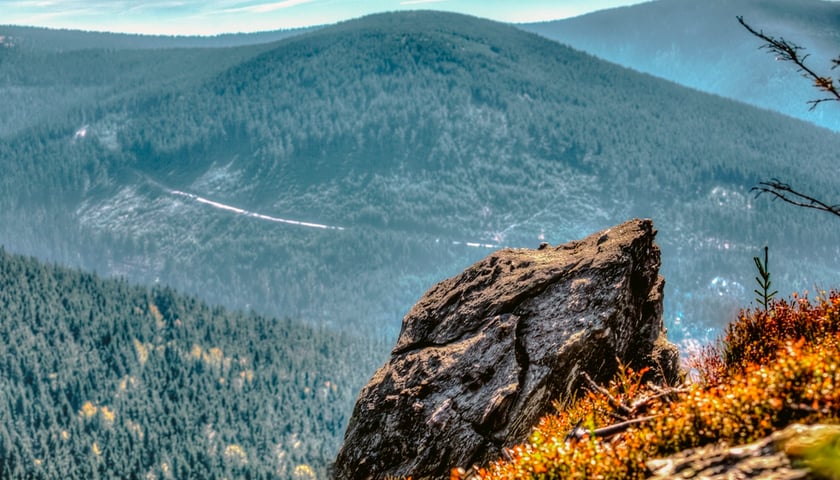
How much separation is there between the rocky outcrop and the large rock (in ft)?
25.8

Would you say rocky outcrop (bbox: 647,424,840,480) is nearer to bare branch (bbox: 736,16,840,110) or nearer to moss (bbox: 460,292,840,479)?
moss (bbox: 460,292,840,479)

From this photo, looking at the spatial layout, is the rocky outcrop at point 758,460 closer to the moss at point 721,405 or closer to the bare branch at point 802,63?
the moss at point 721,405

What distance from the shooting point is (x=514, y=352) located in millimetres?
22094

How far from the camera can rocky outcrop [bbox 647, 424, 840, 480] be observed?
11.1m

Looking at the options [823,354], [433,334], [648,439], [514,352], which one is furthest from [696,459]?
[433,334]

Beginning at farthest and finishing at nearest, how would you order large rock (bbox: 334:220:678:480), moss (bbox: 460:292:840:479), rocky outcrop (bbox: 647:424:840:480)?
large rock (bbox: 334:220:678:480) → moss (bbox: 460:292:840:479) → rocky outcrop (bbox: 647:424:840:480)

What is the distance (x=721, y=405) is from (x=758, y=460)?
4.73 feet

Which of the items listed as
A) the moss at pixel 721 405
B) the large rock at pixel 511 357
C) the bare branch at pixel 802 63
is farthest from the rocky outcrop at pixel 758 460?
the large rock at pixel 511 357

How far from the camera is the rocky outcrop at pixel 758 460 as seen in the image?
11.1m

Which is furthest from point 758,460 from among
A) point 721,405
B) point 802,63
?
point 802,63

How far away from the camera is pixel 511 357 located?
72.3 ft

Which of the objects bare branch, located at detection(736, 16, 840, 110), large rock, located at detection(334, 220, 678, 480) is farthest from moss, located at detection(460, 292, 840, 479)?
bare branch, located at detection(736, 16, 840, 110)

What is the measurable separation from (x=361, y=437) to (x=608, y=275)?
7341mm

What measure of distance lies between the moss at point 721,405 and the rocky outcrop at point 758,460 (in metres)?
0.30
